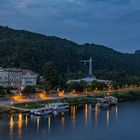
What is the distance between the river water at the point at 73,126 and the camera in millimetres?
21828

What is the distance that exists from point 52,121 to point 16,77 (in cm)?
2087

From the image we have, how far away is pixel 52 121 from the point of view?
2681 centimetres

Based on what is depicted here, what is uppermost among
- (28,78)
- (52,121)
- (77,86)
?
(28,78)

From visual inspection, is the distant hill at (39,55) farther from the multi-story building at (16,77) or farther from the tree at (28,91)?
the tree at (28,91)

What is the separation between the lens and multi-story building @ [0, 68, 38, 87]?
46231mm

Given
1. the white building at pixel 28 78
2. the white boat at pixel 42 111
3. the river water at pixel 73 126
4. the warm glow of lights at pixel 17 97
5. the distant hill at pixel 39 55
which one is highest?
the distant hill at pixel 39 55

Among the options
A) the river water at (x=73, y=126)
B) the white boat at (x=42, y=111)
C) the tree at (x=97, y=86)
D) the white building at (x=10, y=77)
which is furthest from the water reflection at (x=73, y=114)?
the tree at (x=97, y=86)

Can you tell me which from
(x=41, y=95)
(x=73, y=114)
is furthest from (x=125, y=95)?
(x=73, y=114)

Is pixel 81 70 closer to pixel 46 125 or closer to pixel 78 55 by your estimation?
pixel 78 55

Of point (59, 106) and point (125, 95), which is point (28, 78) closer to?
point (125, 95)

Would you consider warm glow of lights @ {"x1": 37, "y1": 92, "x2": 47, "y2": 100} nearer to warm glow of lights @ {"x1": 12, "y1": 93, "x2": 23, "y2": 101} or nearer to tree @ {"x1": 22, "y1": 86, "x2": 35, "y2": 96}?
tree @ {"x1": 22, "y1": 86, "x2": 35, "y2": 96}

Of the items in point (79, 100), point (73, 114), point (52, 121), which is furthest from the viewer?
point (79, 100)

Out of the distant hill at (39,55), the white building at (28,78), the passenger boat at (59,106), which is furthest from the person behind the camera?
the distant hill at (39,55)

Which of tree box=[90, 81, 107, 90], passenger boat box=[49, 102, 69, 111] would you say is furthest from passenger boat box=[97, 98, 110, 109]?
tree box=[90, 81, 107, 90]
